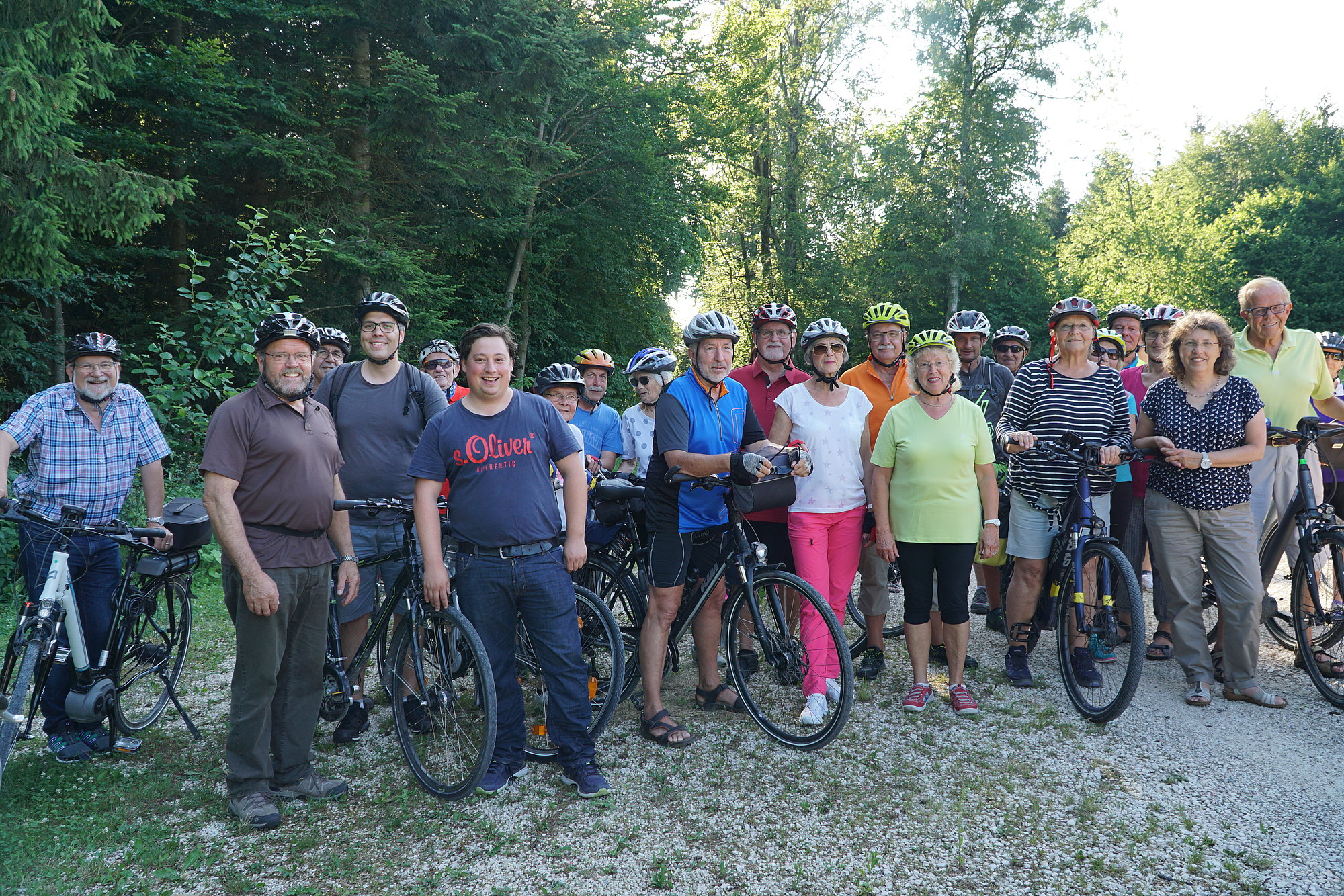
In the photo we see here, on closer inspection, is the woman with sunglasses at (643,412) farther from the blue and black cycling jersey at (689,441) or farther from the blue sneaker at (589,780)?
the blue sneaker at (589,780)

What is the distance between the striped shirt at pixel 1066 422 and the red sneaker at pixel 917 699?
4.55ft

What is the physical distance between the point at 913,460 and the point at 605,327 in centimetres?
1777

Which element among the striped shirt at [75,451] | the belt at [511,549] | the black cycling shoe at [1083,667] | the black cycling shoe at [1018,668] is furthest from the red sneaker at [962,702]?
the striped shirt at [75,451]

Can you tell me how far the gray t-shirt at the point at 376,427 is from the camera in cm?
453

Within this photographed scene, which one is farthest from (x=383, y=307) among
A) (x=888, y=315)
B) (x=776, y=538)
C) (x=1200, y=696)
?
(x=1200, y=696)

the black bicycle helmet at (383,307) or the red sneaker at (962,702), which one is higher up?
the black bicycle helmet at (383,307)

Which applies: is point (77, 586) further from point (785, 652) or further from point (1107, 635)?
point (1107, 635)

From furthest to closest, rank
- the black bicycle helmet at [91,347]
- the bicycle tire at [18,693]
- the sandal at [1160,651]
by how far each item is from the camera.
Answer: the sandal at [1160,651] → the black bicycle helmet at [91,347] → the bicycle tire at [18,693]

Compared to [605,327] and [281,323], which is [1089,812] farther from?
[605,327]

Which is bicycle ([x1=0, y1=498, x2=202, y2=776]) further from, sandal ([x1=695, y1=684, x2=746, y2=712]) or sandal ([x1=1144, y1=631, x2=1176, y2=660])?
sandal ([x1=1144, y1=631, x2=1176, y2=660])

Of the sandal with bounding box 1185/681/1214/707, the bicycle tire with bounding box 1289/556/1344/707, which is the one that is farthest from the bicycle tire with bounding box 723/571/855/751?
the bicycle tire with bounding box 1289/556/1344/707

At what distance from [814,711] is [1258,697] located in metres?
2.73

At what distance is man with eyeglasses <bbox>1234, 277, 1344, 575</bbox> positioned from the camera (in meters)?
5.38

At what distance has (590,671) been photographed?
4.61 meters
